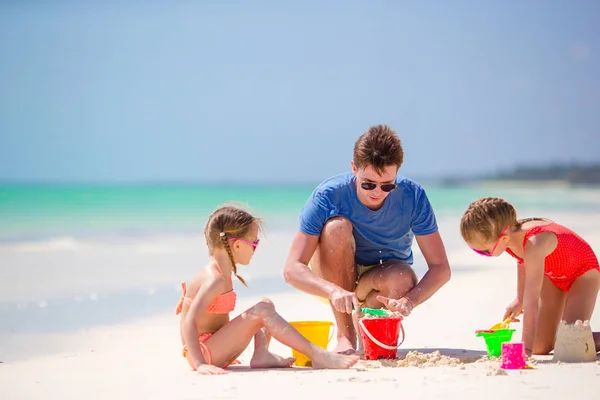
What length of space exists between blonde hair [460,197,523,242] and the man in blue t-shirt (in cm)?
46

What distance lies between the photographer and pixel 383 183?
473 cm

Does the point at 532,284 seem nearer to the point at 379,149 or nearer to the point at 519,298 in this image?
the point at 519,298

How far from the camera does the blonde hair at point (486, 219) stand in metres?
4.47

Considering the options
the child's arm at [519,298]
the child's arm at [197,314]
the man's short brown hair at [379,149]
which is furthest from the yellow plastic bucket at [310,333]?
the child's arm at [519,298]

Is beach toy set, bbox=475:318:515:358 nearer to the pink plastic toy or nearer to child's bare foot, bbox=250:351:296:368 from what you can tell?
the pink plastic toy

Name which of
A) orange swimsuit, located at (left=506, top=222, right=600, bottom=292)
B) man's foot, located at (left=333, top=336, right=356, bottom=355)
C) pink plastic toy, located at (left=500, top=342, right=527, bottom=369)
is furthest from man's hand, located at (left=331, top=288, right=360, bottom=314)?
orange swimsuit, located at (left=506, top=222, right=600, bottom=292)

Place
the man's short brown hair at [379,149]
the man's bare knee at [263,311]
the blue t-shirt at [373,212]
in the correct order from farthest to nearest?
the blue t-shirt at [373,212], the man's short brown hair at [379,149], the man's bare knee at [263,311]

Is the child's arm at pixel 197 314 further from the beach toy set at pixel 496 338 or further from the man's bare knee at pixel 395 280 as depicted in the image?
the beach toy set at pixel 496 338

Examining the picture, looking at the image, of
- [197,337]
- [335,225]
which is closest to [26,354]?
[197,337]

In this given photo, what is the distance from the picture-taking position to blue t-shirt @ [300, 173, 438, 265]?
4.95m

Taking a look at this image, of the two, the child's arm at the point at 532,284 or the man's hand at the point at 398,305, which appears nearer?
the child's arm at the point at 532,284

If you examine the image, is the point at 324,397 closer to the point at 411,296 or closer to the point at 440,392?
the point at 440,392

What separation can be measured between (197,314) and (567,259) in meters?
2.10

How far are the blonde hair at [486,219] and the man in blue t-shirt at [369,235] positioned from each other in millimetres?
458
